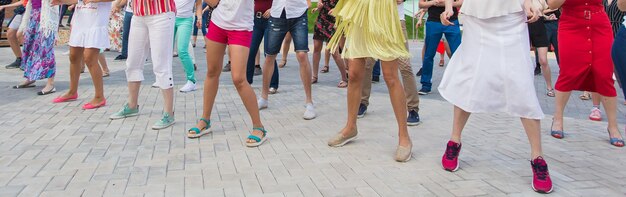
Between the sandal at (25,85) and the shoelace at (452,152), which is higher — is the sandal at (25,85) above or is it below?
below

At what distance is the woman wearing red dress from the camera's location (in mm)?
4809

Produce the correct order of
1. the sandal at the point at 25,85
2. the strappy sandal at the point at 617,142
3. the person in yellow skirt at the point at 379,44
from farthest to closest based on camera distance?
the sandal at the point at 25,85
the strappy sandal at the point at 617,142
the person in yellow skirt at the point at 379,44

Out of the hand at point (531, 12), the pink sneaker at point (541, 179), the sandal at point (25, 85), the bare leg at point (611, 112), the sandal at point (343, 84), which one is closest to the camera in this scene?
the pink sneaker at point (541, 179)

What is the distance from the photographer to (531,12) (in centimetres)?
357

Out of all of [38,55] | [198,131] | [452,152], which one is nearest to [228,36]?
[198,131]

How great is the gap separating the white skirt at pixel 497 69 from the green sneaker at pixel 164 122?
9.00ft

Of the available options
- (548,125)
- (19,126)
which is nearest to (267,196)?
(19,126)

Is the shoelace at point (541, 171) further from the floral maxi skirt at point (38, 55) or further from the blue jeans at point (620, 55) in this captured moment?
the floral maxi skirt at point (38, 55)

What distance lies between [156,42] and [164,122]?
0.75m

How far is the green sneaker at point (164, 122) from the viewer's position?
520 centimetres

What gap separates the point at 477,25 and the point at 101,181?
2.66 meters

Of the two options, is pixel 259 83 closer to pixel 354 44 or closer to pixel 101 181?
pixel 354 44

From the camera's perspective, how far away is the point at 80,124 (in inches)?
213

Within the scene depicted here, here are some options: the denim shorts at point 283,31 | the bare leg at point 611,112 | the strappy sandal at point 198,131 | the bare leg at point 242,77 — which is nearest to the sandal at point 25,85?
the denim shorts at point 283,31
